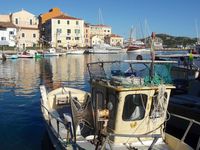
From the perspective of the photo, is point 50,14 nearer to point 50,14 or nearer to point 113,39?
point 50,14

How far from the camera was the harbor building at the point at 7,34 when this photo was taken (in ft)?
348

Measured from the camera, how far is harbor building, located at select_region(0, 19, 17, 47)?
348ft

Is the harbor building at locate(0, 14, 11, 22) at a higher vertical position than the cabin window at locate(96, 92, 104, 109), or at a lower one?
higher

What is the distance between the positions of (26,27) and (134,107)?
113 meters

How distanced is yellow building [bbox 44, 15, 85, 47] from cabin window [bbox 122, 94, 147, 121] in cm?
11001

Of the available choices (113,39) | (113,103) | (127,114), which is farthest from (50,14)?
(127,114)

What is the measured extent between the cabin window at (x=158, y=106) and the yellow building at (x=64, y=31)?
109887 mm

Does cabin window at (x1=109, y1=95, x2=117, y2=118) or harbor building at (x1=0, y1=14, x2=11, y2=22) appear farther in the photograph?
harbor building at (x1=0, y1=14, x2=11, y2=22)

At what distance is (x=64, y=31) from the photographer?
406 ft

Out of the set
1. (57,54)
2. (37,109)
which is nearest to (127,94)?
(37,109)

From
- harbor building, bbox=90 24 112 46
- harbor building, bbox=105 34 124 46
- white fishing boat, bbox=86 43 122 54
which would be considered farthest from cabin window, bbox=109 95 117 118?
harbor building, bbox=105 34 124 46

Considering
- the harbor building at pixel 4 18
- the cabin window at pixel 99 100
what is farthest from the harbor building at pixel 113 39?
the cabin window at pixel 99 100

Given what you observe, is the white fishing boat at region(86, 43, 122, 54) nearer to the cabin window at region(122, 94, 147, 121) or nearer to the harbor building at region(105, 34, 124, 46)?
the harbor building at region(105, 34, 124, 46)

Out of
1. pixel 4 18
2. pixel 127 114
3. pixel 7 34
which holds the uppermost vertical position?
pixel 4 18
